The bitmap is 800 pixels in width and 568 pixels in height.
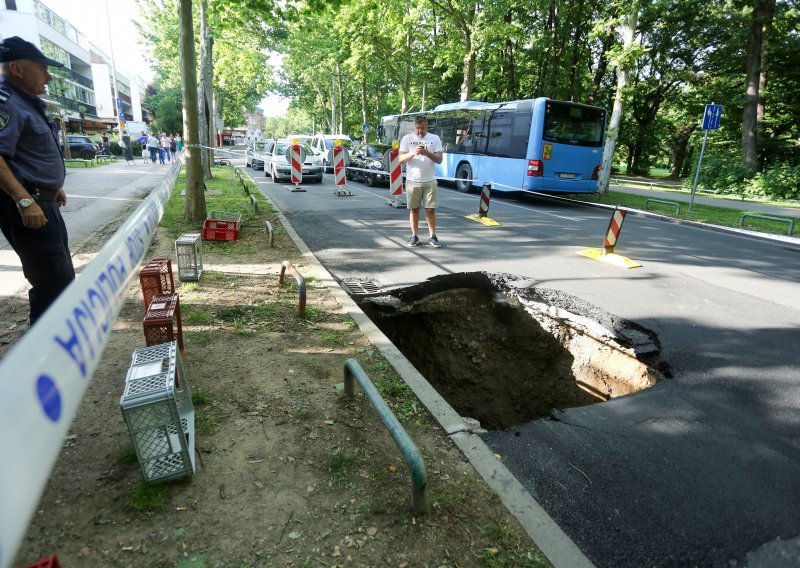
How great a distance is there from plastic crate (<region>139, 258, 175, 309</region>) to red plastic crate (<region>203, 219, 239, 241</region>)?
3332 mm

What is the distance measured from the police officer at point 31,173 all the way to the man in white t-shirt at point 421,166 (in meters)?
5.07

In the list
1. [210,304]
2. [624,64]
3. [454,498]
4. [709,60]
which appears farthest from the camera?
[709,60]

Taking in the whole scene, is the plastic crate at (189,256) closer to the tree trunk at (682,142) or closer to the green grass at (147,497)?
the green grass at (147,497)

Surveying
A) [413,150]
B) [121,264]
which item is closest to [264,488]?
[121,264]

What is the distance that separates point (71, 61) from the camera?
5188 cm

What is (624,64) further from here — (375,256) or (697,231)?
(375,256)

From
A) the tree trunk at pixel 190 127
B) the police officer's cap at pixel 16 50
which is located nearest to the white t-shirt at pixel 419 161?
the tree trunk at pixel 190 127

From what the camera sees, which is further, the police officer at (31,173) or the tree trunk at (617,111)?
the tree trunk at (617,111)

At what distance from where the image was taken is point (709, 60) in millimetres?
28969

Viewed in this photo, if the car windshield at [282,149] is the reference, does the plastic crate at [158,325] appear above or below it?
below

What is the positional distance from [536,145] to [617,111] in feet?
13.4

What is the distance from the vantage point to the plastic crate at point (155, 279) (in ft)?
13.3

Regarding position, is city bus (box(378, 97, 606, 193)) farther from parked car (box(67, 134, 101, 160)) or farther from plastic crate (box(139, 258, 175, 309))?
parked car (box(67, 134, 101, 160))

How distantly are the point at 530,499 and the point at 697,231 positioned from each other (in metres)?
10.4
